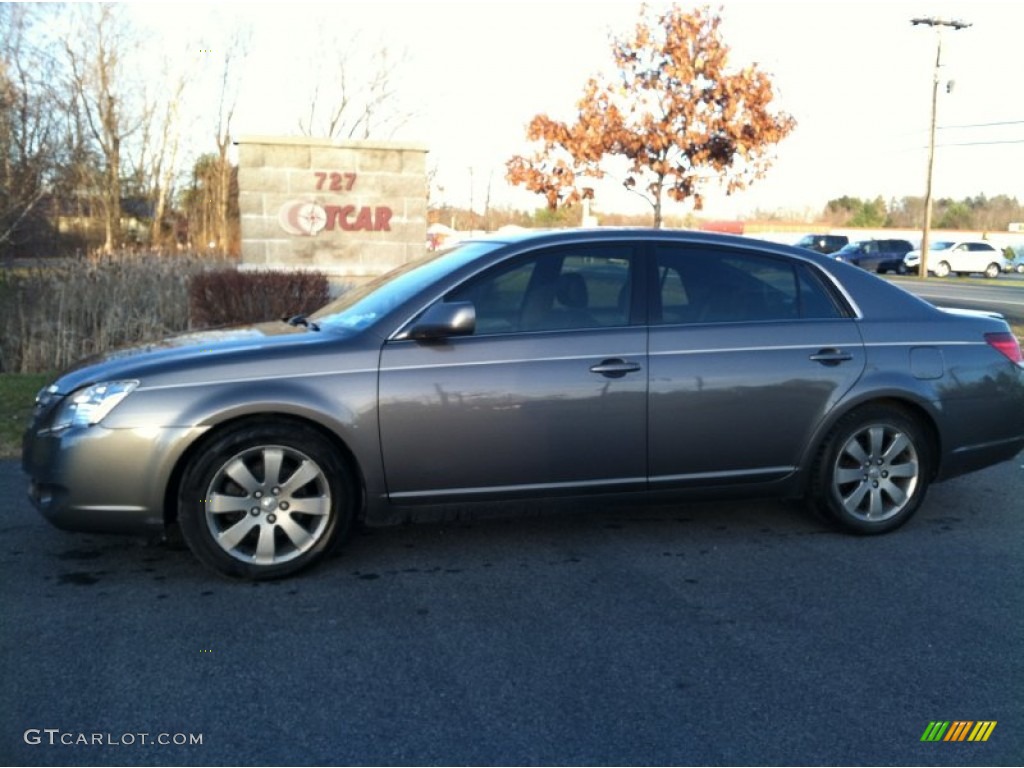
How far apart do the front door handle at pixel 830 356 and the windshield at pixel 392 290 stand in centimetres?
180

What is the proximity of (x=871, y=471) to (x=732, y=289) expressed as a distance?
1.27m

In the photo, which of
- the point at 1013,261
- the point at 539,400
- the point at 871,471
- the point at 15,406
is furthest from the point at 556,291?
the point at 1013,261

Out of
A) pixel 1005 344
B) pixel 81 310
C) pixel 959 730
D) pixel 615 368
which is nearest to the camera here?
pixel 959 730

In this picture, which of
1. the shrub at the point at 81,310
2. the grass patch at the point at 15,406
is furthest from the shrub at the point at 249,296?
the grass patch at the point at 15,406

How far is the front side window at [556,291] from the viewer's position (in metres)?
4.80

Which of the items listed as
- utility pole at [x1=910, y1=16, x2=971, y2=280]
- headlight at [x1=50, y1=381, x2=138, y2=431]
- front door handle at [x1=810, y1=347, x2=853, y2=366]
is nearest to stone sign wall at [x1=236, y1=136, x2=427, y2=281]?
headlight at [x1=50, y1=381, x2=138, y2=431]

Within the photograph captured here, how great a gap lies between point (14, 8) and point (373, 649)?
23.3 metres

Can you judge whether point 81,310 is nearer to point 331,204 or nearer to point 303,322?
point 331,204

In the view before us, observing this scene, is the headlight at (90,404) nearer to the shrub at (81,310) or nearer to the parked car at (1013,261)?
the shrub at (81,310)

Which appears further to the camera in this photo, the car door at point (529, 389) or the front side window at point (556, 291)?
the front side window at point (556, 291)

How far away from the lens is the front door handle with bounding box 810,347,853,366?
16.7 ft

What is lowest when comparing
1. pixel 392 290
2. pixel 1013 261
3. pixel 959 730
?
pixel 959 730

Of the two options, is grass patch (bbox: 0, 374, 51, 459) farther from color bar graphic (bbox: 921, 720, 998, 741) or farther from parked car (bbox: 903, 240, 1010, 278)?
parked car (bbox: 903, 240, 1010, 278)

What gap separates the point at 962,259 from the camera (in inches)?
1786
